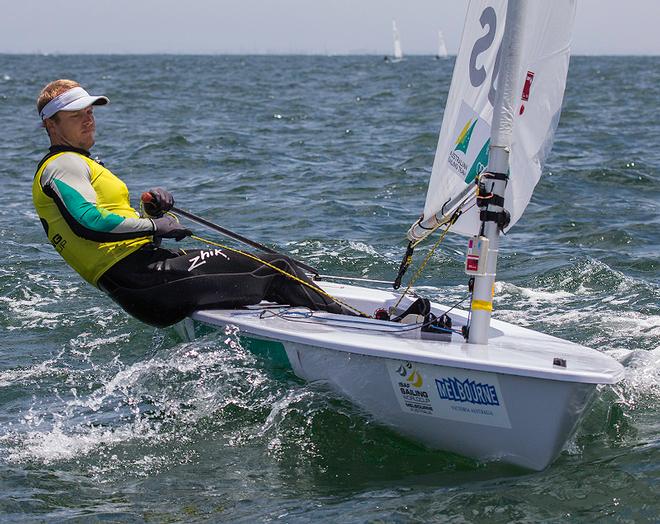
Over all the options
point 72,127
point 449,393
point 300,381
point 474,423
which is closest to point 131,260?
point 72,127

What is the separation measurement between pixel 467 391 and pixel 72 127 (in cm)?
223

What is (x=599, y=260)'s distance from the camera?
7.90 meters

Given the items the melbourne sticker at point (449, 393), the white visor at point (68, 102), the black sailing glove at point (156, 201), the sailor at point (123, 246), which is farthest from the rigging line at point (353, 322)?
the white visor at point (68, 102)

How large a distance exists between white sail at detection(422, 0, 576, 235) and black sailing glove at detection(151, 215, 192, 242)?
1300 millimetres

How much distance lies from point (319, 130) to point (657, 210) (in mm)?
9146

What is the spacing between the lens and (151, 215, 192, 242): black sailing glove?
474 centimetres

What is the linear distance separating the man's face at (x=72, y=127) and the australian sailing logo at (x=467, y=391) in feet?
6.69

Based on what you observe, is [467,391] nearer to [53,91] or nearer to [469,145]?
[469,145]

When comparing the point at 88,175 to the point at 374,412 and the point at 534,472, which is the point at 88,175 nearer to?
the point at 374,412

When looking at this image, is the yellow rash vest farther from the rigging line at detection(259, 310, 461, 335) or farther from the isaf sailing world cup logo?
the isaf sailing world cup logo

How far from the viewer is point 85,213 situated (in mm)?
4512

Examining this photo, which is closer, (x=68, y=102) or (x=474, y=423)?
(x=474, y=423)

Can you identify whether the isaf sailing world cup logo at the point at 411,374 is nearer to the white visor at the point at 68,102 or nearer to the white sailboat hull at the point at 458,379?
the white sailboat hull at the point at 458,379

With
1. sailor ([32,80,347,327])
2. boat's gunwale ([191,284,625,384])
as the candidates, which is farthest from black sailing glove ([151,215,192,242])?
boat's gunwale ([191,284,625,384])
